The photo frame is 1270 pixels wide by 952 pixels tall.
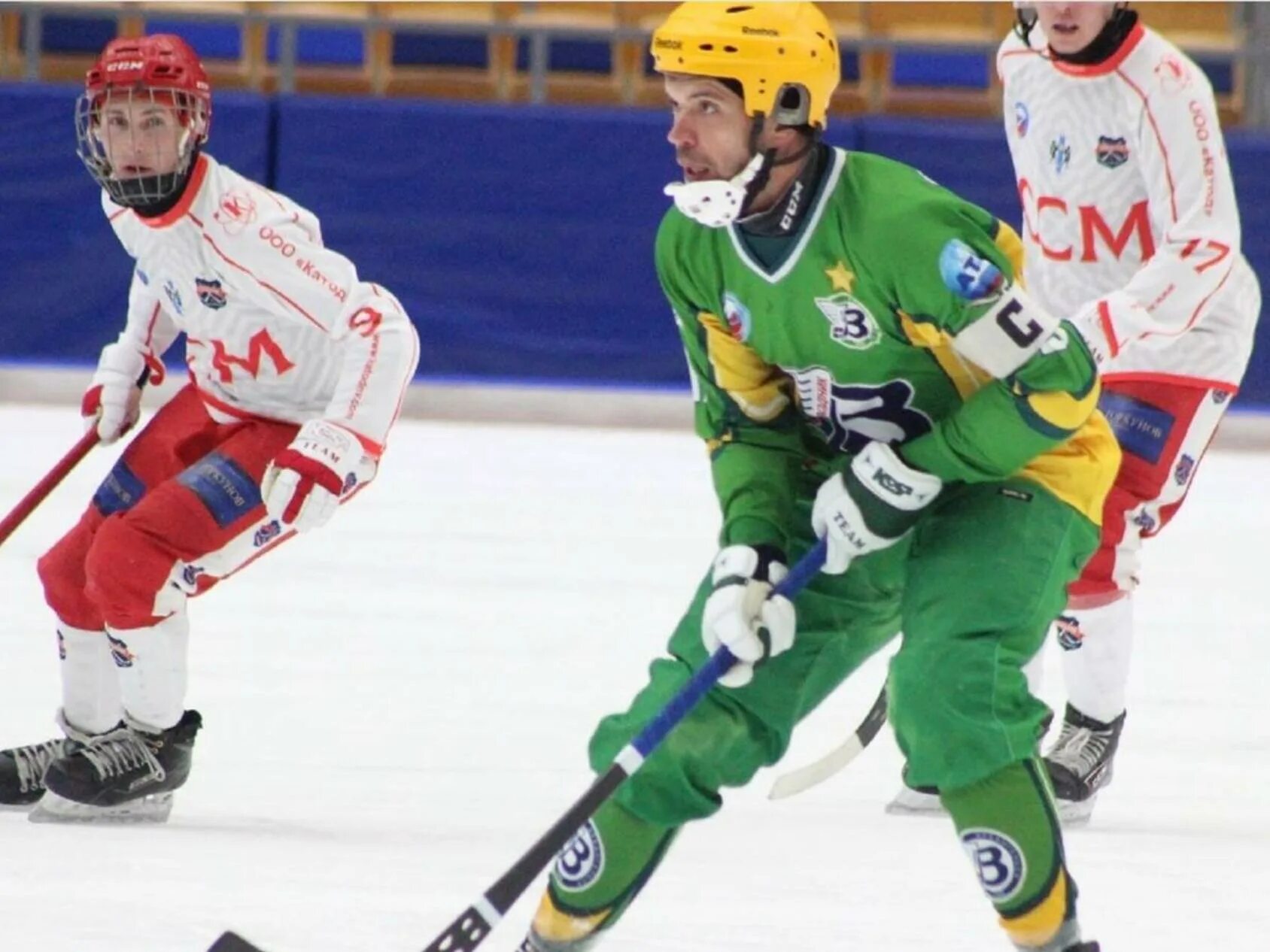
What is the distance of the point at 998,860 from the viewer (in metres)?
2.54

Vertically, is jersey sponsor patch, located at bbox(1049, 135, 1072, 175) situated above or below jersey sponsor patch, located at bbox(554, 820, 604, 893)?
above

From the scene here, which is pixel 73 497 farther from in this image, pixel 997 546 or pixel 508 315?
pixel 997 546

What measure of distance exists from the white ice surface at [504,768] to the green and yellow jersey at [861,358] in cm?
64

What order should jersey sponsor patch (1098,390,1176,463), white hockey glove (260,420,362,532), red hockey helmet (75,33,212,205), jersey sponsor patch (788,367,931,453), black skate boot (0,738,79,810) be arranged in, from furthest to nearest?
jersey sponsor patch (1098,390,1176,463) → black skate boot (0,738,79,810) → red hockey helmet (75,33,212,205) → white hockey glove (260,420,362,532) → jersey sponsor patch (788,367,931,453)

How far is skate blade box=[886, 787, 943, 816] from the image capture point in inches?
150

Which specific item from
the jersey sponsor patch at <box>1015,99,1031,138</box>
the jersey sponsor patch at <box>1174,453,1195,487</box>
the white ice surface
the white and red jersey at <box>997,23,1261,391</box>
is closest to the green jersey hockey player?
the white ice surface

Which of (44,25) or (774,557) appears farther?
(44,25)

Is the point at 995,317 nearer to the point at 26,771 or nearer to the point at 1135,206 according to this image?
the point at 1135,206

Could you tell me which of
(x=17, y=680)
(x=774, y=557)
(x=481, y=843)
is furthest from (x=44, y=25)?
(x=774, y=557)

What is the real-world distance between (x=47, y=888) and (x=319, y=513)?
0.71 meters

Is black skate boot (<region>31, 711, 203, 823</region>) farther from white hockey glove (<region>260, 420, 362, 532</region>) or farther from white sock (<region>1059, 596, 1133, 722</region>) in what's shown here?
white sock (<region>1059, 596, 1133, 722</region>)

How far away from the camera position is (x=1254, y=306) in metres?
4.21

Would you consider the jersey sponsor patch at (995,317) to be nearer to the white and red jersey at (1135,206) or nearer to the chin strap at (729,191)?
the chin strap at (729,191)

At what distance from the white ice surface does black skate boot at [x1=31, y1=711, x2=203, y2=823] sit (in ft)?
0.20
